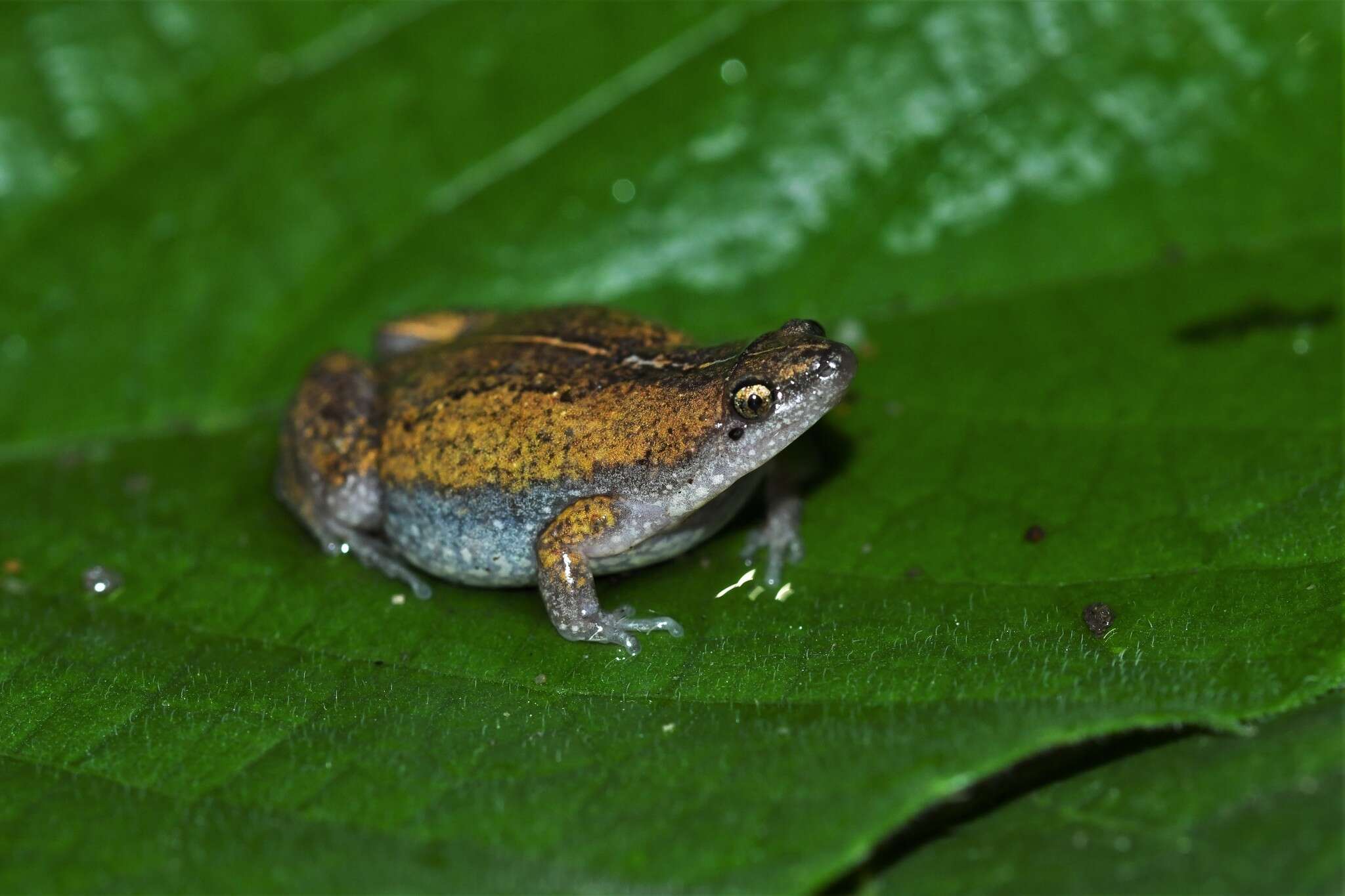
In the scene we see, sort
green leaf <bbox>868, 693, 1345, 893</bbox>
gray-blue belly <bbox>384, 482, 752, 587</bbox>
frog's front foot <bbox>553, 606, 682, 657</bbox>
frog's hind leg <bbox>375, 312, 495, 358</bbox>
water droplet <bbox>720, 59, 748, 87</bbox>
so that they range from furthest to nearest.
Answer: water droplet <bbox>720, 59, 748, 87</bbox> < frog's hind leg <bbox>375, 312, 495, 358</bbox> < gray-blue belly <bbox>384, 482, 752, 587</bbox> < frog's front foot <bbox>553, 606, 682, 657</bbox> < green leaf <bbox>868, 693, 1345, 893</bbox>

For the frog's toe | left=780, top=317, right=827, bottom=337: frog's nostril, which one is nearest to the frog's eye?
left=780, top=317, right=827, bottom=337: frog's nostril

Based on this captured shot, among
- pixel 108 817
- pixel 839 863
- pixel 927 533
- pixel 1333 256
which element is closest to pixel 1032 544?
pixel 927 533

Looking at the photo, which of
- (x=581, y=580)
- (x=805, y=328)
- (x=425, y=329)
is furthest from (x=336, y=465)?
(x=805, y=328)

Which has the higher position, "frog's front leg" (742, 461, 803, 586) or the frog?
the frog

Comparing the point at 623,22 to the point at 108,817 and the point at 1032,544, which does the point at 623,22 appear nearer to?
the point at 1032,544

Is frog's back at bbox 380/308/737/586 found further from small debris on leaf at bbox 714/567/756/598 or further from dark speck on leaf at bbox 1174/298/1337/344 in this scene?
dark speck on leaf at bbox 1174/298/1337/344

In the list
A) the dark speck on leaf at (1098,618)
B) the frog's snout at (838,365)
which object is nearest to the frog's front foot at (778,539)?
the frog's snout at (838,365)
